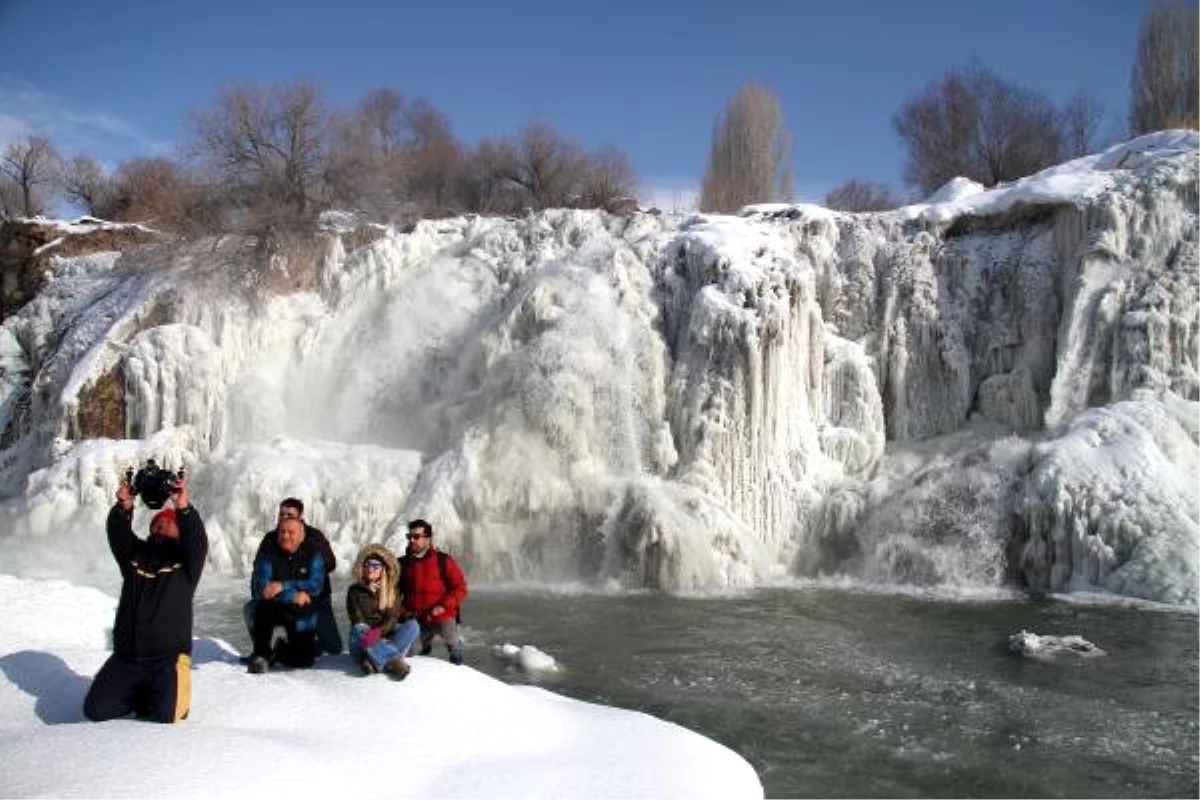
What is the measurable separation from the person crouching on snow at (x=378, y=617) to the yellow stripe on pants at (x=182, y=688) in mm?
1003

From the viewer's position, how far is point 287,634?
19.1 ft

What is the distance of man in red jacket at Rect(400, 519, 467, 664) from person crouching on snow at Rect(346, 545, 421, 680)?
0.78 ft

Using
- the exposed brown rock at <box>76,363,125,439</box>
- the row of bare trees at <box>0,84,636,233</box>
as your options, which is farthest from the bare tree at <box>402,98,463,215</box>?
the exposed brown rock at <box>76,363,125,439</box>

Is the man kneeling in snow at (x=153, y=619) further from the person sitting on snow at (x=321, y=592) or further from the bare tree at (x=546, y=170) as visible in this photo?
the bare tree at (x=546, y=170)

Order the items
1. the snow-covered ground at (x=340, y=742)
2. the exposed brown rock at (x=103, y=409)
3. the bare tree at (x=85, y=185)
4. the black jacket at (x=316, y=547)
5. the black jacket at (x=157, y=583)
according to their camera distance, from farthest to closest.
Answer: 1. the bare tree at (x=85, y=185)
2. the exposed brown rock at (x=103, y=409)
3. the black jacket at (x=316, y=547)
4. the black jacket at (x=157, y=583)
5. the snow-covered ground at (x=340, y=742)

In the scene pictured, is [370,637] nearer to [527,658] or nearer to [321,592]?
[321,592]

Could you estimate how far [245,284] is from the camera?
1747 cm

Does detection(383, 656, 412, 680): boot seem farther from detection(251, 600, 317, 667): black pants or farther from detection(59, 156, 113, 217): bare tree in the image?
detection(59, 156, 113, 217): bare tree

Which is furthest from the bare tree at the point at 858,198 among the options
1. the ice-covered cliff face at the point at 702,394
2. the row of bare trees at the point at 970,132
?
the ice-covered cliff face at the point at 702,394

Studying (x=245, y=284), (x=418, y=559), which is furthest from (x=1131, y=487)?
(x=245, y=284)

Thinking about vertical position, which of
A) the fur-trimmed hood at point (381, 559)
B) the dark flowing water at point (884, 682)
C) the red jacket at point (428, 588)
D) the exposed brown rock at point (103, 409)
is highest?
the exposed brown rock at point (103, 409)

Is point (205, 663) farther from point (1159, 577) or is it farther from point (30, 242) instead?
point (30, 242)

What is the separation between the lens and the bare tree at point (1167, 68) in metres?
29.1

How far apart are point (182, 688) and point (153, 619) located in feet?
1.51
